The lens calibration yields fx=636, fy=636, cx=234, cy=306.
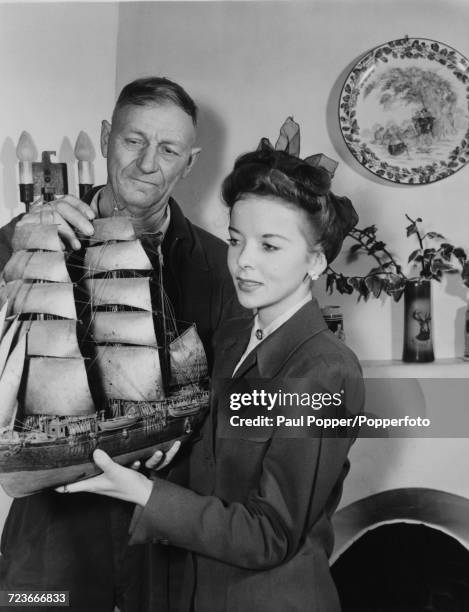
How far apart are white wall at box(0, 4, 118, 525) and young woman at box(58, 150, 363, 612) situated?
319 millimetres

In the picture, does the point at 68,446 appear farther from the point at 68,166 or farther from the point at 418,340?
the point at 418,340

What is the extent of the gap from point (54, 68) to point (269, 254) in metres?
0.49

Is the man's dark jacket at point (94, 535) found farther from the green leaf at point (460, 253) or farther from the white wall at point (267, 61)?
the green leaf at point (460, 253)

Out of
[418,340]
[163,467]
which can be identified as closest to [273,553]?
[163,467]

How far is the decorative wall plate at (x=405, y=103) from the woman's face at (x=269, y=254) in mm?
308

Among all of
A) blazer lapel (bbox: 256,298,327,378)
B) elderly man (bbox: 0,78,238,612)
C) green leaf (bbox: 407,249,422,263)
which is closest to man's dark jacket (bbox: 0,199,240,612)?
elderly man (bbox: 0,78,238,612)

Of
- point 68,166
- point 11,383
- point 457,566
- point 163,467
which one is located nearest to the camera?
point 11,383

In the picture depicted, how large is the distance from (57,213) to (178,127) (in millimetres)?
210

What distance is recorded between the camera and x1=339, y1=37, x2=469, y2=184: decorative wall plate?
1.03 metres

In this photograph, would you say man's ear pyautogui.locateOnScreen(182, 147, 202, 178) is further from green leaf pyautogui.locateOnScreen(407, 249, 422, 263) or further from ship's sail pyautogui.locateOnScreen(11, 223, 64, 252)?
green leaf pyautogui.locateOnScreen(407, 249, 422, 263)

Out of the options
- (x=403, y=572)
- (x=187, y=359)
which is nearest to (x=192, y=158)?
(x=187, y=359)

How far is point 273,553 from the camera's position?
2.52 ft

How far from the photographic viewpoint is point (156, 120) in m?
0.88

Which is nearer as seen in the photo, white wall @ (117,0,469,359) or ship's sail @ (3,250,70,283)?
ship's sail @ (3,250,70,283)
